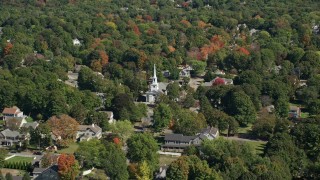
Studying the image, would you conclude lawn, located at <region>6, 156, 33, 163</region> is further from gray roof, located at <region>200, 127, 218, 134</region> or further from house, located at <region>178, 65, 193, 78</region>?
house, located at <region>178, 65, 193, 78</region>

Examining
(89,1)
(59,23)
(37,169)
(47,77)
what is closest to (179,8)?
(89,1)

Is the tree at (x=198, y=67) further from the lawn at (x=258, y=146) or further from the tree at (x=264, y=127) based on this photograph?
the lawn at (x=258, y=146)

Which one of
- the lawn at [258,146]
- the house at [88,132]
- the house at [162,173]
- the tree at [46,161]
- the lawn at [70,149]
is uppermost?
the tree at [46,161]

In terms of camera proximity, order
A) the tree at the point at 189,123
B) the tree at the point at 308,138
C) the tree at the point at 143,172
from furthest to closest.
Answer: the tree at the point at 189,123
the tree at the point at 308,138
the tree at the point at 143,172

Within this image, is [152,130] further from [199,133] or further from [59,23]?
[59,23]

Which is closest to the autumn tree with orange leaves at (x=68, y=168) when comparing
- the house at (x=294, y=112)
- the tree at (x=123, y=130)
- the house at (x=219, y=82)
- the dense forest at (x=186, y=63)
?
the dense forest at (x=186, y=63)

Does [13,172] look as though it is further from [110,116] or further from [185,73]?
[185,73]

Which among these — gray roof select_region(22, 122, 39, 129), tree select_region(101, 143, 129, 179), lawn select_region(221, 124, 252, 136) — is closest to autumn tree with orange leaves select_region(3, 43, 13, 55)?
gray roof select_region(22, 122, 39, 129)
